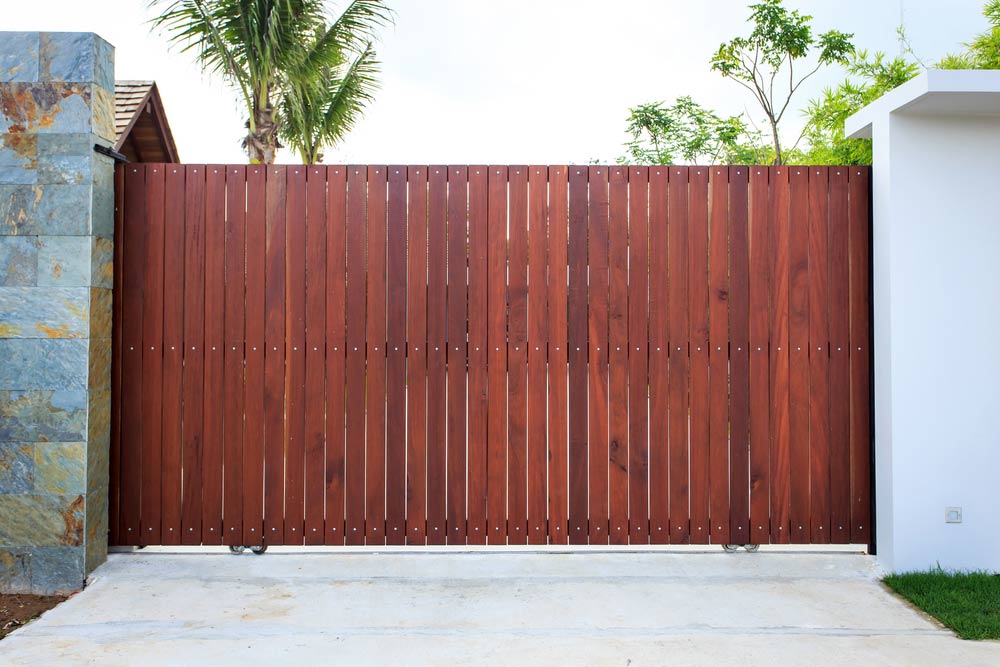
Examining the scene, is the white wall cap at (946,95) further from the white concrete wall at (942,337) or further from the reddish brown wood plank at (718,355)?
the reddish brown wood plank at (718,355)

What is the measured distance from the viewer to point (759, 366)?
440 cm

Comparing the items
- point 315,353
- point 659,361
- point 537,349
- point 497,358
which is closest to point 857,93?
point 659,361

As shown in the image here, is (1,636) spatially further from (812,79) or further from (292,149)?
(812,79)

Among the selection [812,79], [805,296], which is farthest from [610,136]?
[805,296]

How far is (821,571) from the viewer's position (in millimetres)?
4230

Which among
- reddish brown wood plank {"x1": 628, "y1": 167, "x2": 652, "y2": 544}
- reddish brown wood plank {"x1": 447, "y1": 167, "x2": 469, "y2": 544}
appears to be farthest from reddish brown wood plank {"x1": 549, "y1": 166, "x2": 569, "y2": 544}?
reddish brown wood plank {"x1": 447, "y1": 167, "x2": 469, "y2": 544}

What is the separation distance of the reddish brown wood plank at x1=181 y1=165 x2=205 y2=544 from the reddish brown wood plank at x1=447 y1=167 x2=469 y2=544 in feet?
4.61

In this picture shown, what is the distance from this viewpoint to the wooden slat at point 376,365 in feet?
14.2

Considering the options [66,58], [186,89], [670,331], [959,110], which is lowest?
[670,331]

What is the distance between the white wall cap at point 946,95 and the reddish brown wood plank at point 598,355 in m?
1.56

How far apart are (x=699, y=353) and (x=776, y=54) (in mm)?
11484

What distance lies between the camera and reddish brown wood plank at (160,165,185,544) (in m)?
4.35

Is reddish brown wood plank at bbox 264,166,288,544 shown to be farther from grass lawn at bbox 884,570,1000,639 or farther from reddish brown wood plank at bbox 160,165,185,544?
grass lawn at bbox 884,570,1000,639

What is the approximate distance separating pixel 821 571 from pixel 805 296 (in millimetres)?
1533
